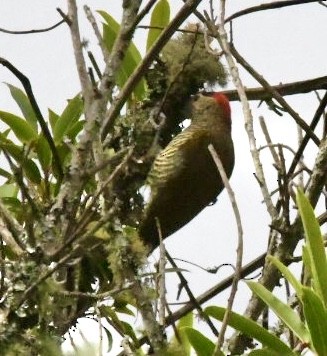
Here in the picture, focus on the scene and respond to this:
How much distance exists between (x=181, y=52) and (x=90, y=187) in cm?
38

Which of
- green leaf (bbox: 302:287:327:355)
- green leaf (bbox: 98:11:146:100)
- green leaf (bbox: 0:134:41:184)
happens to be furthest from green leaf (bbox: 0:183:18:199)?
green leaf (bbox: 302:287:327:355)

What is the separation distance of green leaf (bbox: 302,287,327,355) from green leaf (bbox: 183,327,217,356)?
0.19 m

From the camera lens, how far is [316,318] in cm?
158

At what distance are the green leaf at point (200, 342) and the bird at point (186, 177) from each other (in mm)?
840

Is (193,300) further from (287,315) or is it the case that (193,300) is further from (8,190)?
(8,190)

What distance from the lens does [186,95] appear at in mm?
2365

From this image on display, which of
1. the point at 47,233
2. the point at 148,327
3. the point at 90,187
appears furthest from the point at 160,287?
the point at 90,187

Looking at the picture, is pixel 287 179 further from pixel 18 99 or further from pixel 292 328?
pixel 18 99

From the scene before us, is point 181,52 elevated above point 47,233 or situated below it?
above

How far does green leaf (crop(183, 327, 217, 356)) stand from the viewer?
1.70 m

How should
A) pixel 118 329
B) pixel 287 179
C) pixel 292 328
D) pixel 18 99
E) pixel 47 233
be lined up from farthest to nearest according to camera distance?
1. pixel 18 99
2. pixel 118 329
3. pixel 287 179
4. pixel 292 328
5. pixel 47 233

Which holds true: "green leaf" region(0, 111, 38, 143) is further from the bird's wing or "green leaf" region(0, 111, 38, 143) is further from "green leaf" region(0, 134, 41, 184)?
the bird's wing

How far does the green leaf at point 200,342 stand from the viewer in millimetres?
1698

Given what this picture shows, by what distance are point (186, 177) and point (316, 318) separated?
1.16 m
